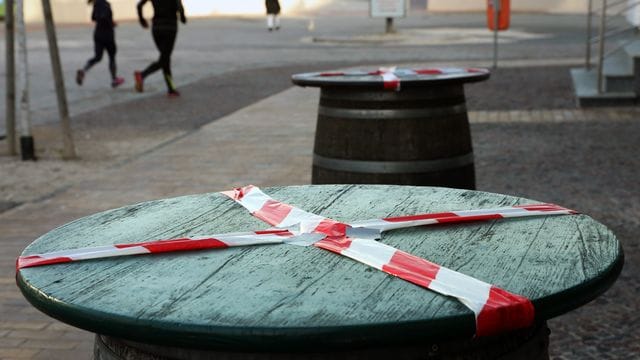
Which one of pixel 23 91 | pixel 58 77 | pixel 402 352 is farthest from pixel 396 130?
pixel 23 91

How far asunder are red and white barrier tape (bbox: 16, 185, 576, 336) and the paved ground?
1744 mm

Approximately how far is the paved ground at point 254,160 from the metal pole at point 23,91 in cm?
18

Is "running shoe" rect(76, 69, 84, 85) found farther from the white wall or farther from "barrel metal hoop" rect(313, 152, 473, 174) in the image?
the white wall

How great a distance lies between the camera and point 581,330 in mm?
4008

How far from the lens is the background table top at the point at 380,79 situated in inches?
157

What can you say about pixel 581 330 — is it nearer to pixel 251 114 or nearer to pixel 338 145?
pixel 338 145

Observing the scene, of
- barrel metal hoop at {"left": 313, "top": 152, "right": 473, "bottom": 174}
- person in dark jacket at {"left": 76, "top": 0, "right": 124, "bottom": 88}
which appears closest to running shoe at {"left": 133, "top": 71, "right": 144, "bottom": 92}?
person in dark jacket at {"left": 76, "top": 0, "right": 124, "bottom": 88}

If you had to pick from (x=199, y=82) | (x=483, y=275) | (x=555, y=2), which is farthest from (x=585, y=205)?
(x=555, y=2)

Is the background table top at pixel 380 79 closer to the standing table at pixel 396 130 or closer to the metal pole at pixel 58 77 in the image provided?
the standing table at pixel 396 130

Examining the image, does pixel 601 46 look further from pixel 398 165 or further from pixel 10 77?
pixel 398 165

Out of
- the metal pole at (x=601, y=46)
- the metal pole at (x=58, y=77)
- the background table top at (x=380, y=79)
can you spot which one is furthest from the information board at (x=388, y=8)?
the background table top at (x=380, y=79)

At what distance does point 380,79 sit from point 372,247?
7.19 feet

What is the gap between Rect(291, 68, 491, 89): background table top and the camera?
13.1ft

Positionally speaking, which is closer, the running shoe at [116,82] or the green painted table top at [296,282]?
the green painted table top at [296,282]
